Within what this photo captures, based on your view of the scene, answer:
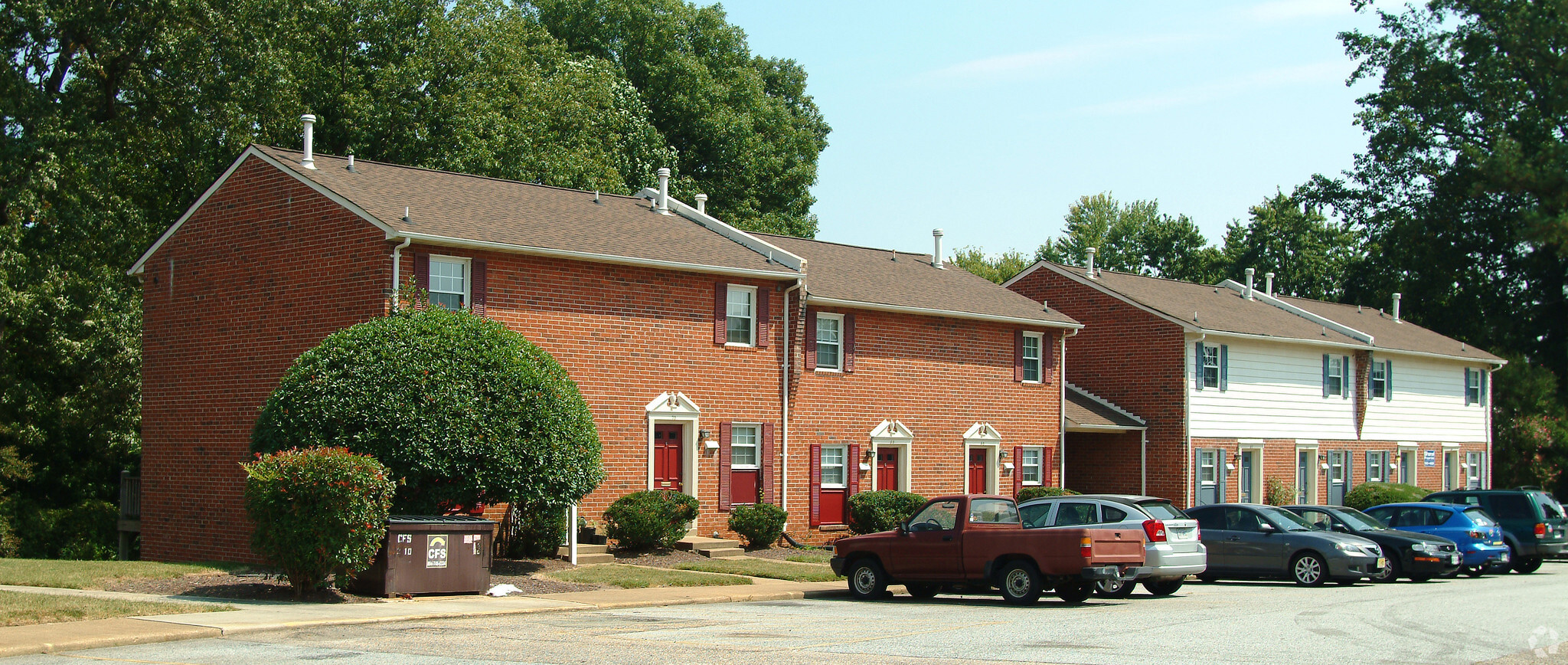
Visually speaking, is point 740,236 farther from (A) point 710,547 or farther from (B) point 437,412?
(B) point 437,412

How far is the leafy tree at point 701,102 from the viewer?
179 feet

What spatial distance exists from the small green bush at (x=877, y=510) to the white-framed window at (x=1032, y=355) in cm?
677

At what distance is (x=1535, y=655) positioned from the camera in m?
13.7

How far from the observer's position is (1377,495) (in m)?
40.5

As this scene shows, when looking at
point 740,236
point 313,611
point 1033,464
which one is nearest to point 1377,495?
point 1033,464

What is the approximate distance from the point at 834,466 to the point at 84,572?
14960 millimetres

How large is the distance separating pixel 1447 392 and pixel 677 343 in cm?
3238

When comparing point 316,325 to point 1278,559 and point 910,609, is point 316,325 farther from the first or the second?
point 1278,559

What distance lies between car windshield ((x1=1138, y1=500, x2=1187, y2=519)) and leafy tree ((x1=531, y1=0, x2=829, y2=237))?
33516mm

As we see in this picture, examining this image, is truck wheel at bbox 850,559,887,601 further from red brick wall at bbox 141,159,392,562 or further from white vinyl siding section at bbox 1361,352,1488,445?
white vinyl siding section at bbox 1361,352,1488,445

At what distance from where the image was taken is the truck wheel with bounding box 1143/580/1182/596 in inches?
830

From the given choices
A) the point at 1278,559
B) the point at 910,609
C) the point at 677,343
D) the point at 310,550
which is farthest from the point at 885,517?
the point at 310,550

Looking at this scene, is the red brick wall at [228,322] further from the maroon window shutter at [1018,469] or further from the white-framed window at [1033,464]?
the white-framed window at [1033,464]

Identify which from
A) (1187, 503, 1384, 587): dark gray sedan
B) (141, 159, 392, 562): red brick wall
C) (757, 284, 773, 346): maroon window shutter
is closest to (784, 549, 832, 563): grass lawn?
(757, 284, 773, 346): maroon window shutter
